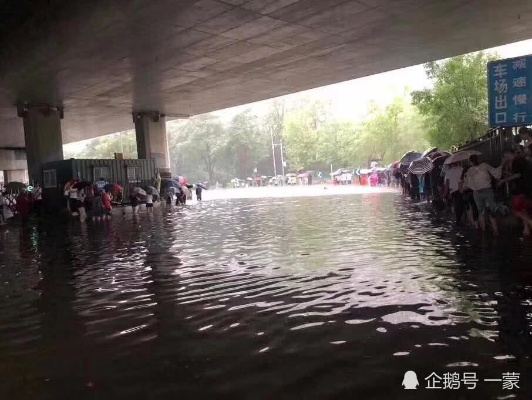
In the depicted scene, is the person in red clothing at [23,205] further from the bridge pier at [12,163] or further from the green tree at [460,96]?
the bridge pier at [12,163]

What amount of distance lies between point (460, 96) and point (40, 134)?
24386 mm

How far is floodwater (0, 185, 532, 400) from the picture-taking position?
3.66 metres

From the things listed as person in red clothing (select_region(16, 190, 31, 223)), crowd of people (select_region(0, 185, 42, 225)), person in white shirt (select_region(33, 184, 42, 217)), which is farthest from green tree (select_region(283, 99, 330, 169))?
person in red clothing (select_region(16, 190, 31, 223))

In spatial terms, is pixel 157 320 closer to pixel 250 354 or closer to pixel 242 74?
pixel 250 354

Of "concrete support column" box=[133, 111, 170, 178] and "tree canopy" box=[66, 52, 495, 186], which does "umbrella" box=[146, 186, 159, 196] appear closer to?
"concrete support column" box=[133, 111, 170, 178]

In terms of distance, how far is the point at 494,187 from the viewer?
9.77 m

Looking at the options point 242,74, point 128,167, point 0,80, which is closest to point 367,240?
point 242,74

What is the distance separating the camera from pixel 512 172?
Result: 8.77 metres

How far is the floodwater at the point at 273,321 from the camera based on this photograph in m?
3.66

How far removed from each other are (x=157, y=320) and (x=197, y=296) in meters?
0.99

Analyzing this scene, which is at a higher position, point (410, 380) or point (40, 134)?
point (40, 134)

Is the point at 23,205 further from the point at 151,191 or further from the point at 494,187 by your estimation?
the point at 494,187

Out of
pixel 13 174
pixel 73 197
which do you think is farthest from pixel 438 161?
pixel 13 174

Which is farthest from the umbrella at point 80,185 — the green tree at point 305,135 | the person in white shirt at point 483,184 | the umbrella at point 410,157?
the green tree at point 305,135
